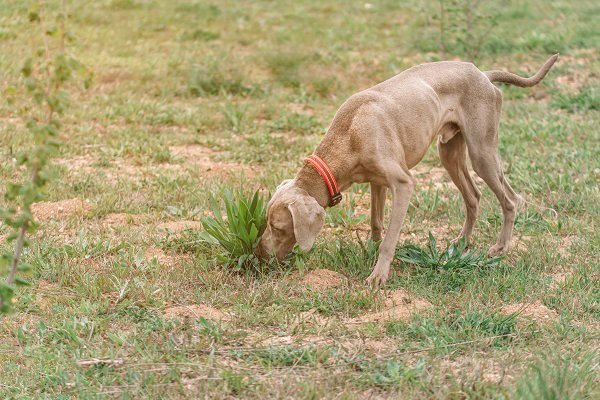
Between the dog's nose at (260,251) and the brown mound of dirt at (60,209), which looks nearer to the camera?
the dog's nose at (260,251)

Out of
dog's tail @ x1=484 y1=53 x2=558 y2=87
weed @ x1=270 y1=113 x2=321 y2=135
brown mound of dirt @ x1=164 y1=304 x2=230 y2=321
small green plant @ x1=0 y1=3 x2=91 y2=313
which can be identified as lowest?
weed @ x1=270 y1=113 x2=321 y2=135

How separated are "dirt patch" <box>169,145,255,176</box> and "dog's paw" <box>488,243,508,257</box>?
2.58 meters

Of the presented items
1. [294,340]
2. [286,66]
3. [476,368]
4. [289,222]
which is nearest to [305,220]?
[289,222]

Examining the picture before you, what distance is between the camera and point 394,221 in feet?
19.1

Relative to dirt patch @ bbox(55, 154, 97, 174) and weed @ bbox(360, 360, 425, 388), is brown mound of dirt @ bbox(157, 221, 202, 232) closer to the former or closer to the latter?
dirt patch @ bbox(55, 154, 97, 174)

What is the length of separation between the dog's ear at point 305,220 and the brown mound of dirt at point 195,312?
69 centimetres

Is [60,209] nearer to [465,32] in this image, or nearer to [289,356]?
[289,356]

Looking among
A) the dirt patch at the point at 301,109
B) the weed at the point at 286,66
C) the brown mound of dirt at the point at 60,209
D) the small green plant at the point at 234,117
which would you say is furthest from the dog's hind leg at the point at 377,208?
the weed at the point at 286,66

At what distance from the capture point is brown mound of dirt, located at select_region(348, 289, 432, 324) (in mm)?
5199

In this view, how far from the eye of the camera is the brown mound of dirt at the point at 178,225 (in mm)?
6730

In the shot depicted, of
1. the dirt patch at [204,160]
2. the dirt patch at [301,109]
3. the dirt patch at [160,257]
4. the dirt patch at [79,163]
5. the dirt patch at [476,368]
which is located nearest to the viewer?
the dirt patch at [476,368]

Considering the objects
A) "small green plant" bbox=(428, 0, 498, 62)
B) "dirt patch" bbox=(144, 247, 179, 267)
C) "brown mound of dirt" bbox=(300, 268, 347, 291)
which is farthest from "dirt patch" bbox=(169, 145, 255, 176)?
"small green plant" bbox=(428, 0, 498, 62)

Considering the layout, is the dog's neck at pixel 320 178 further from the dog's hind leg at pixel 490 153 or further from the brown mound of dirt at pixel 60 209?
the brown mound of dirt at pixel 60 209

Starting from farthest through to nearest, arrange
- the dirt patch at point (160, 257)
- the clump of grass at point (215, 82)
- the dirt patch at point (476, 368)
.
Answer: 1. the clump of grass at point (215, 82)
2. the dirt patch at point (160, 257)
3. the dirt patch at point (476, 368)
